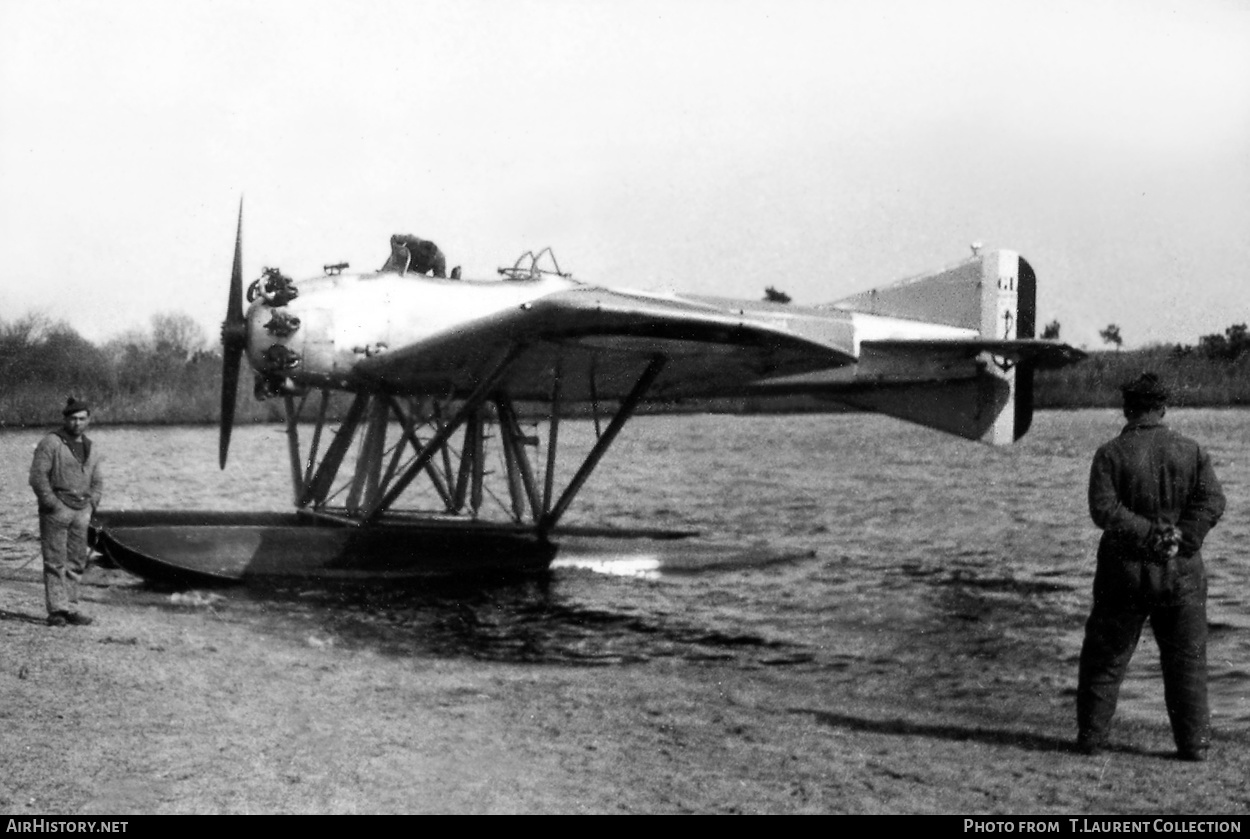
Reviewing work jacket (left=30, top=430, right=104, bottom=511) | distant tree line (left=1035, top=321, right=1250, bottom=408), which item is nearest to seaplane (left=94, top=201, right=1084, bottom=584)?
work jacket (left=30, top=430, right=104, bottom=511)

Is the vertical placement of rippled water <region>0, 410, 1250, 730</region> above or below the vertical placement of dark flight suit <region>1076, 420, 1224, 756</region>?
below

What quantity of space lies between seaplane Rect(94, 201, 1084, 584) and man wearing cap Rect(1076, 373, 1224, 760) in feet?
13.8

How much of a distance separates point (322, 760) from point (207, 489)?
2323 cm

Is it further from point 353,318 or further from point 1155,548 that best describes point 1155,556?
point 353,318

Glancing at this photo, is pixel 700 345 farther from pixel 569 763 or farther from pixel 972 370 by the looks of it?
pixel 569 763

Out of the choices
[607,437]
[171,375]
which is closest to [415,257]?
[607,437]

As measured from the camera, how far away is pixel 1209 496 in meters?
5.54

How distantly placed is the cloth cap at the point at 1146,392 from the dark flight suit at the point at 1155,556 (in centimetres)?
10

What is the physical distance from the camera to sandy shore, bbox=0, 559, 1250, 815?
5.11 m

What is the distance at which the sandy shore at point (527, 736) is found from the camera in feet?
16.8

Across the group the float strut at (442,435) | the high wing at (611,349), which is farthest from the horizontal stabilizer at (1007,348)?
the float strut at (442,435)

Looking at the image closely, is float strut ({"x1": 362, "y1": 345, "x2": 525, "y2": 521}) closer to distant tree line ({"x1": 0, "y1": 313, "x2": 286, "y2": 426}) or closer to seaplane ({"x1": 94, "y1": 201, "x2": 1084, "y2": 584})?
seaplane ({"x1": 94, "y1": 201, "x2": 1084, "y2": 584})

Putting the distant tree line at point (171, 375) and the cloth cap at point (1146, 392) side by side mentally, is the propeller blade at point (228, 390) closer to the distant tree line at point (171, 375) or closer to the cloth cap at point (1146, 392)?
the distant tree line at point (171, 375)

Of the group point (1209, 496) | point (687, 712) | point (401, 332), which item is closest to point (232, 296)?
point (401, 332)
